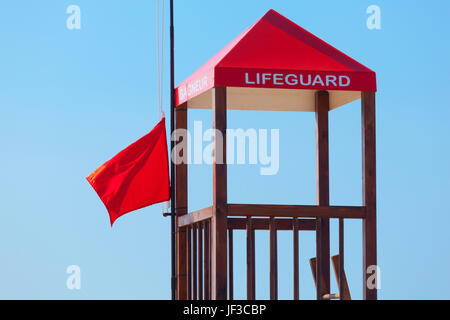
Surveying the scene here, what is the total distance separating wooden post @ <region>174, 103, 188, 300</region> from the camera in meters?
12.0

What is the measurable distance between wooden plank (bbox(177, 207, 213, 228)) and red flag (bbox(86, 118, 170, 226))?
1.04 feet

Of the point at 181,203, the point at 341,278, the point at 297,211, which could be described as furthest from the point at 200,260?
the point at 341,278

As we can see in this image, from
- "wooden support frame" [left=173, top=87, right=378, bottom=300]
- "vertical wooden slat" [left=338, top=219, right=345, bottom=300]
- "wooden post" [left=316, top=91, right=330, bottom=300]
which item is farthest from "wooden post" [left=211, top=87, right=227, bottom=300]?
"wooden post" [left=316, top=91, right=330, bottom=300]

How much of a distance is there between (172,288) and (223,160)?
6.82ft

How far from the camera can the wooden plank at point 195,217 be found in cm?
1073

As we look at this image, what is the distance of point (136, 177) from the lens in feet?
38.4

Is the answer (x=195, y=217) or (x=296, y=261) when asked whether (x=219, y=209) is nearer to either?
(x=195, y=217)

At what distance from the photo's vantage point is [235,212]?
10.5 m

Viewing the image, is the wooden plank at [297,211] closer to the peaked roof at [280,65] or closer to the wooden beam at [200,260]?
the wooden beam at [200,260]

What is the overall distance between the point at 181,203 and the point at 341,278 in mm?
2232

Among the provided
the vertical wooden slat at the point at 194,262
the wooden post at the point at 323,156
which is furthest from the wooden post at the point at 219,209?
the wooden post at the point at 323,156
